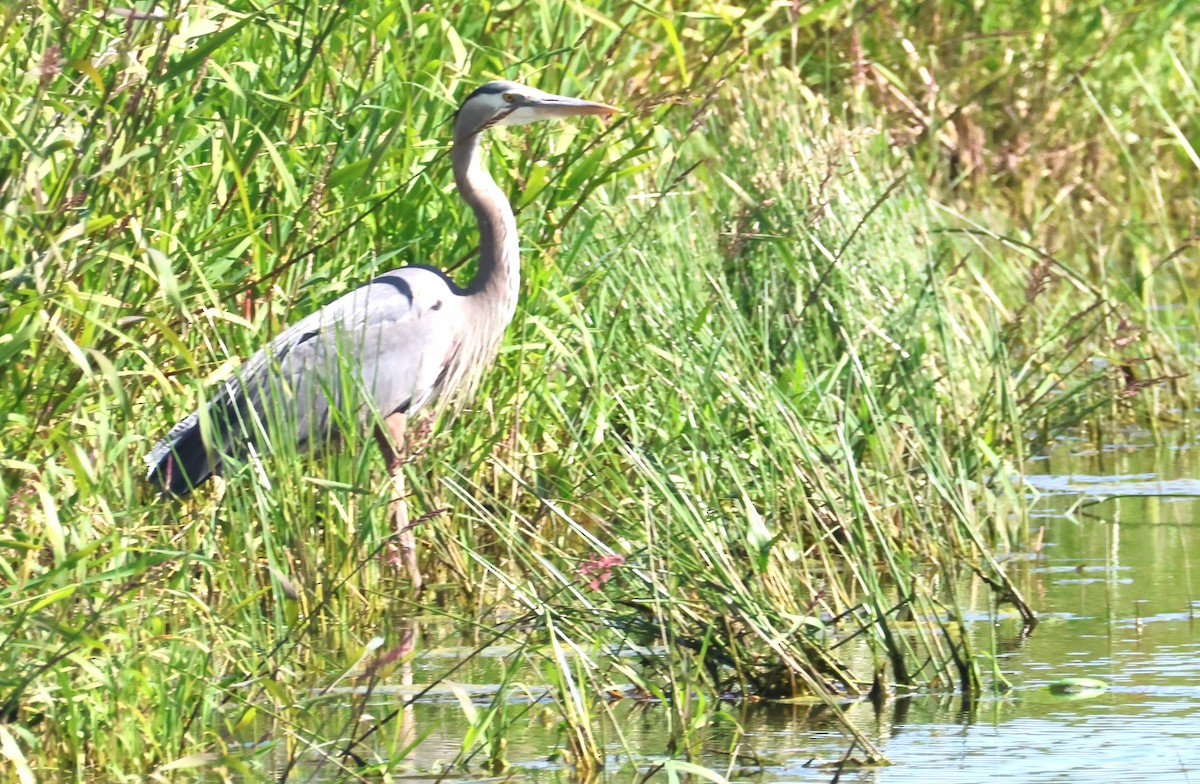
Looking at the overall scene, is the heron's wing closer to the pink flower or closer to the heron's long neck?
the heron's long neck

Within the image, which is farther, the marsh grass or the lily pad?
the lily pad

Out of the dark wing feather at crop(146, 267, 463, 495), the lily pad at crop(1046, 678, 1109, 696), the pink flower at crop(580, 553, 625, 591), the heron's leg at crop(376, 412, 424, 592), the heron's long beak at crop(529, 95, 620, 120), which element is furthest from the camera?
the heron's long beak at crop(529, 95, 620, 120)

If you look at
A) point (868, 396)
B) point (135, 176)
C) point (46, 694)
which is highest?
point (135, 176)

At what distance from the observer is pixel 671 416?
209 inches

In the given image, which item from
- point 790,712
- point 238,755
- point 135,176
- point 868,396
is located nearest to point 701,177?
point 868,396

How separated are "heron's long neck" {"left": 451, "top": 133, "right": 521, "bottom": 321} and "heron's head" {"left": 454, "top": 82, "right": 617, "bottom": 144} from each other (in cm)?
8

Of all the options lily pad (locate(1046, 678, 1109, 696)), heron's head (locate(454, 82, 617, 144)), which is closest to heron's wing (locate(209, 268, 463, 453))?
heron's head (locate(454, 82, 617, 144))

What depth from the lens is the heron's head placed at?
5398mm

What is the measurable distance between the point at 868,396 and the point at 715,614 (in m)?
0.95

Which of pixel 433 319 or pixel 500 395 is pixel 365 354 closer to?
pixel 433 319

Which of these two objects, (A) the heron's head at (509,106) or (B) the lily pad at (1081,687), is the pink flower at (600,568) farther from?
(A) the heron's head at (509,106)

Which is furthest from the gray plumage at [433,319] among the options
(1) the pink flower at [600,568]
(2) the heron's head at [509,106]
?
(1) the pink flower at [600,568]

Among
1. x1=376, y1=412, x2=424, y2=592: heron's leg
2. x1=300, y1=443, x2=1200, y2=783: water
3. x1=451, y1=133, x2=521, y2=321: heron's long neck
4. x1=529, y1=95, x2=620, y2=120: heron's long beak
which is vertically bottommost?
x1=300, y1=443, x2=1200, y2=783: water

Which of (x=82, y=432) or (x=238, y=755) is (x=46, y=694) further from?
(x=82, y=432)
